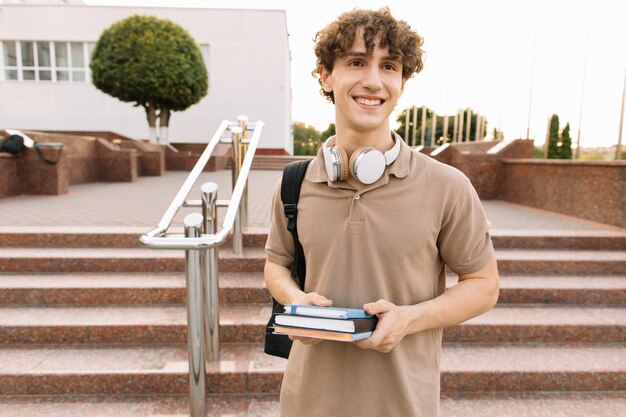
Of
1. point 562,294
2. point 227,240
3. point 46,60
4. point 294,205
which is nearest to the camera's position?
point 294,205

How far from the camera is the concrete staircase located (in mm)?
2617

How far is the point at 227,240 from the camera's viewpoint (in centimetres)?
397

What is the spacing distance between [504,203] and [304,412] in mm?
6958

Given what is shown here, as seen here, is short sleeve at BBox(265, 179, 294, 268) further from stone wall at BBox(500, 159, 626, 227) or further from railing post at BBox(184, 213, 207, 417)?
stone wall at BBox(500, 159, 626, 227)

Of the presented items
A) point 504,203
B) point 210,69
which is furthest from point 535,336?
point 210,69

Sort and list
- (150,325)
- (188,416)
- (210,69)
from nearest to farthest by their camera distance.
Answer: (188,416) → (150,325) → (210,69)

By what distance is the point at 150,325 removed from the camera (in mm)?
2969

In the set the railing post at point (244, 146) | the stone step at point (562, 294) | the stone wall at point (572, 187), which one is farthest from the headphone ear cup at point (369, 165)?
the stone wall at point (572, 187)

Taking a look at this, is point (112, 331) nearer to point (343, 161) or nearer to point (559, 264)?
point (343, 161)

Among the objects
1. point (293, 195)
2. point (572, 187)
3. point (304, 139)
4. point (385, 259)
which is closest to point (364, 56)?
point (293, 195)

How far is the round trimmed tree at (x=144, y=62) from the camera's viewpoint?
610 inches

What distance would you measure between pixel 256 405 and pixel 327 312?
1.96m

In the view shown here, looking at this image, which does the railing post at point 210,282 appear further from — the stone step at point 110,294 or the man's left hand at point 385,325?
the man's left hand at point 385,325

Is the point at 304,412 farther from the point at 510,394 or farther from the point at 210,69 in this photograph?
the point at 210,69
